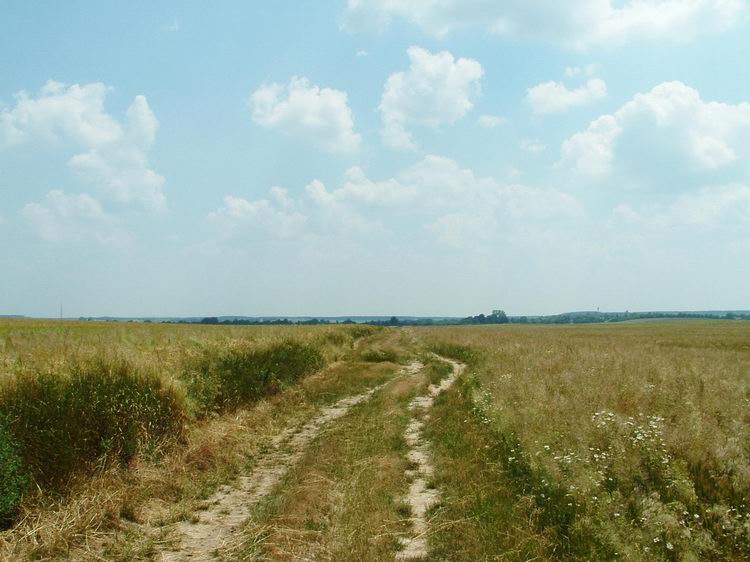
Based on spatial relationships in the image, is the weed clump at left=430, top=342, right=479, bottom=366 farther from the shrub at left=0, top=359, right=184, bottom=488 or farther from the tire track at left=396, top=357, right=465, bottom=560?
the shrub at left=0, top=359, right=184, bottom=488

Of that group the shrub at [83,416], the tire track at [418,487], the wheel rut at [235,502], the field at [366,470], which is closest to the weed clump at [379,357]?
the tire track at [418,487]

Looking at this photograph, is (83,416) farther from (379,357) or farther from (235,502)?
(379,357)

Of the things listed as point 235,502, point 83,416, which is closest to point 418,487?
point 235,502

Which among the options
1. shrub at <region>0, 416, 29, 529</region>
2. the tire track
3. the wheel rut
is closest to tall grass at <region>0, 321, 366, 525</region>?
shrub at <region>0, 416, 29, 529</region>

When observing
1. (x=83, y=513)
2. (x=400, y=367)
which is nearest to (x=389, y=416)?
(x=83, y=513)

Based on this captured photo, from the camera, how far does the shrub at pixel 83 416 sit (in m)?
8.11

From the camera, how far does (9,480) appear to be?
7066 mm

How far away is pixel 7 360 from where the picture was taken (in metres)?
9.23

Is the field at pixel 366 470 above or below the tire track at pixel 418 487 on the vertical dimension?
above

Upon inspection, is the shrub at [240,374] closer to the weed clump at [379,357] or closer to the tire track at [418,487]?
the tire track at [418,487]

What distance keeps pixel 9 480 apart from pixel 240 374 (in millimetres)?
9232

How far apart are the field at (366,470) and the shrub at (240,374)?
14cm

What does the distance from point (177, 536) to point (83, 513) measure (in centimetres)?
Result: 134

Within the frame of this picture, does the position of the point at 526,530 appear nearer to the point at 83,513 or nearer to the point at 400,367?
the point at 83,513
